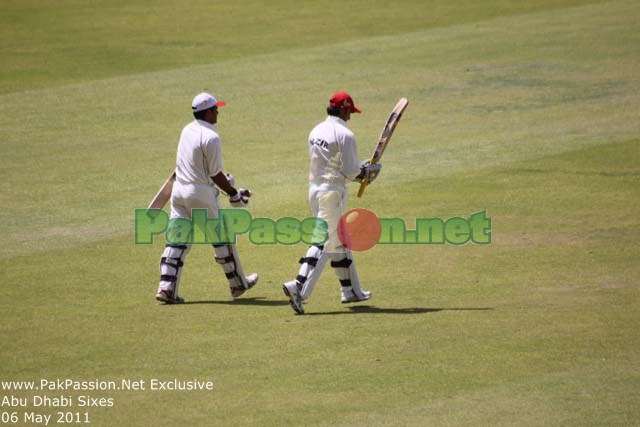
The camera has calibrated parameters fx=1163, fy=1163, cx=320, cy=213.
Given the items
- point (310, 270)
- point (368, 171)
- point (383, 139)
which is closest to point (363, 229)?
point (383, 139)

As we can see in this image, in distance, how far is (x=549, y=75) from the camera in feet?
77.1

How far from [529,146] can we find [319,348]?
972cm

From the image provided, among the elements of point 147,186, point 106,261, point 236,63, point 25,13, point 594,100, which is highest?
point 25,13

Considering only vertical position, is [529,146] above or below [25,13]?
below

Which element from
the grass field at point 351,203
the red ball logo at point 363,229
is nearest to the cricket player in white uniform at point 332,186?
the grass field at point 351,203

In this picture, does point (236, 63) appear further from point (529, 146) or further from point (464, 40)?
point (529, 146)

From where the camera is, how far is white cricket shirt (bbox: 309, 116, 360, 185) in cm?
Result: 1162

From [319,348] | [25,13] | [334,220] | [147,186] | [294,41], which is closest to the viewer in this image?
[319,348]

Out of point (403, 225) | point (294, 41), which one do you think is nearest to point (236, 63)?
point (294, 41)

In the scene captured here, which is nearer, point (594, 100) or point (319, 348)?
point (319, 348)

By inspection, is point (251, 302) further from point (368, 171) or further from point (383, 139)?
point (383, 139)

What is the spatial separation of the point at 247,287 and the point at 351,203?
4.11 m

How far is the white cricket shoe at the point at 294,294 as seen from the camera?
37.5ft

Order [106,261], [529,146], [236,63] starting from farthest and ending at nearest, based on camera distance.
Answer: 1. [236,63]
2. [529,146]
3. [106,261]
